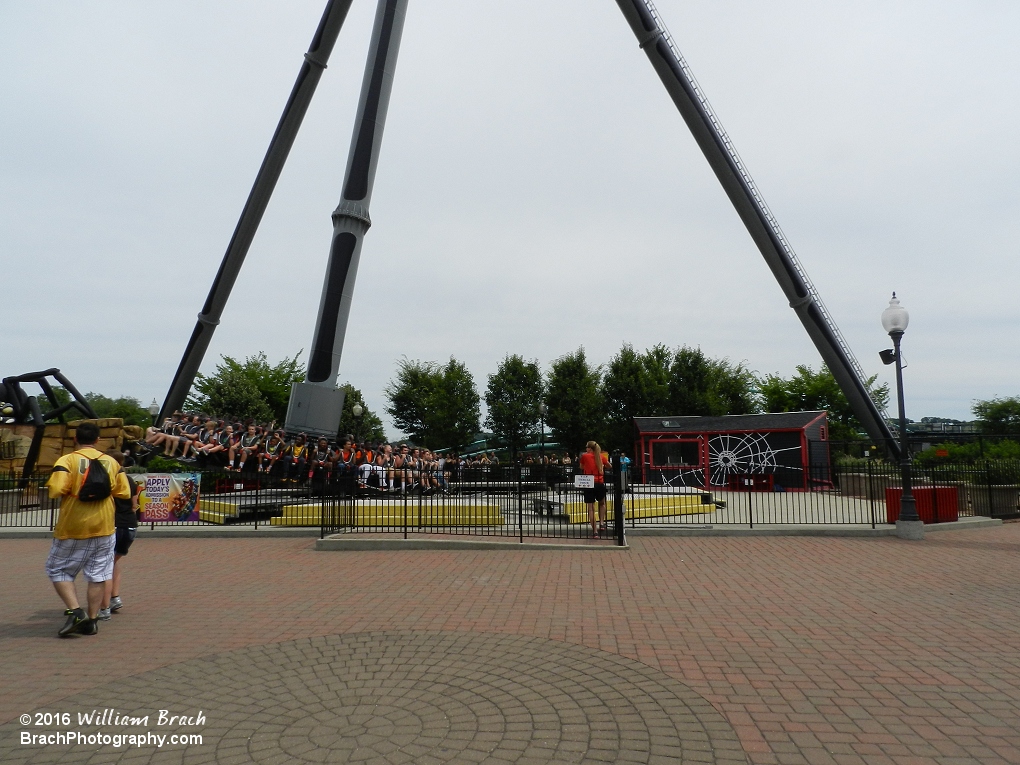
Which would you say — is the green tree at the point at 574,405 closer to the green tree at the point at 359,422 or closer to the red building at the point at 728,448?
the green tree at the point at 359,422

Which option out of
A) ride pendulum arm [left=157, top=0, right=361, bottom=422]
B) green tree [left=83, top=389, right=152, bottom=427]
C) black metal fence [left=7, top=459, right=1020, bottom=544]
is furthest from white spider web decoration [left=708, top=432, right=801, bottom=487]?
green tree [left=83, top=389, right=152, bottom=427]

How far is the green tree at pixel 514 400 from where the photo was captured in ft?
151

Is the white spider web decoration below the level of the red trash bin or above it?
above

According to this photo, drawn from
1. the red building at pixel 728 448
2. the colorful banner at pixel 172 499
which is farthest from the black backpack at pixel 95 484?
the red building at pixel 728 448

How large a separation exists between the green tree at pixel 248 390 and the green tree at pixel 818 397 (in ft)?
104

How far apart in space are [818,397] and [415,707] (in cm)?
4527

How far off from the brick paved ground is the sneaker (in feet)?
0.50

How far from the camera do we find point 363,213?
19969 millimetres

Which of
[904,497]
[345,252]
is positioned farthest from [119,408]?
[904,497]

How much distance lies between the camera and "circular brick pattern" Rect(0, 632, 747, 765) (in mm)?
3656

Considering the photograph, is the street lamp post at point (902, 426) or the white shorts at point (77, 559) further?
the street lamp post at point (902, 426)

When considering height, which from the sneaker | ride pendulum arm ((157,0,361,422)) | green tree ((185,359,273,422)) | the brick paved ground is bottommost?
the brick paved ground

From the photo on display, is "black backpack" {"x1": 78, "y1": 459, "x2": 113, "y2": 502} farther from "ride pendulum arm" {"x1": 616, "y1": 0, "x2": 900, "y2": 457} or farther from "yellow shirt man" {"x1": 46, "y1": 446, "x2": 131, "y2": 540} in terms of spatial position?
"ride pendulum arm" {"x1": 616, "y1": 0, "x2": 900, "y2": 457}

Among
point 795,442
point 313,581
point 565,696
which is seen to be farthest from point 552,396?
point 565,696
